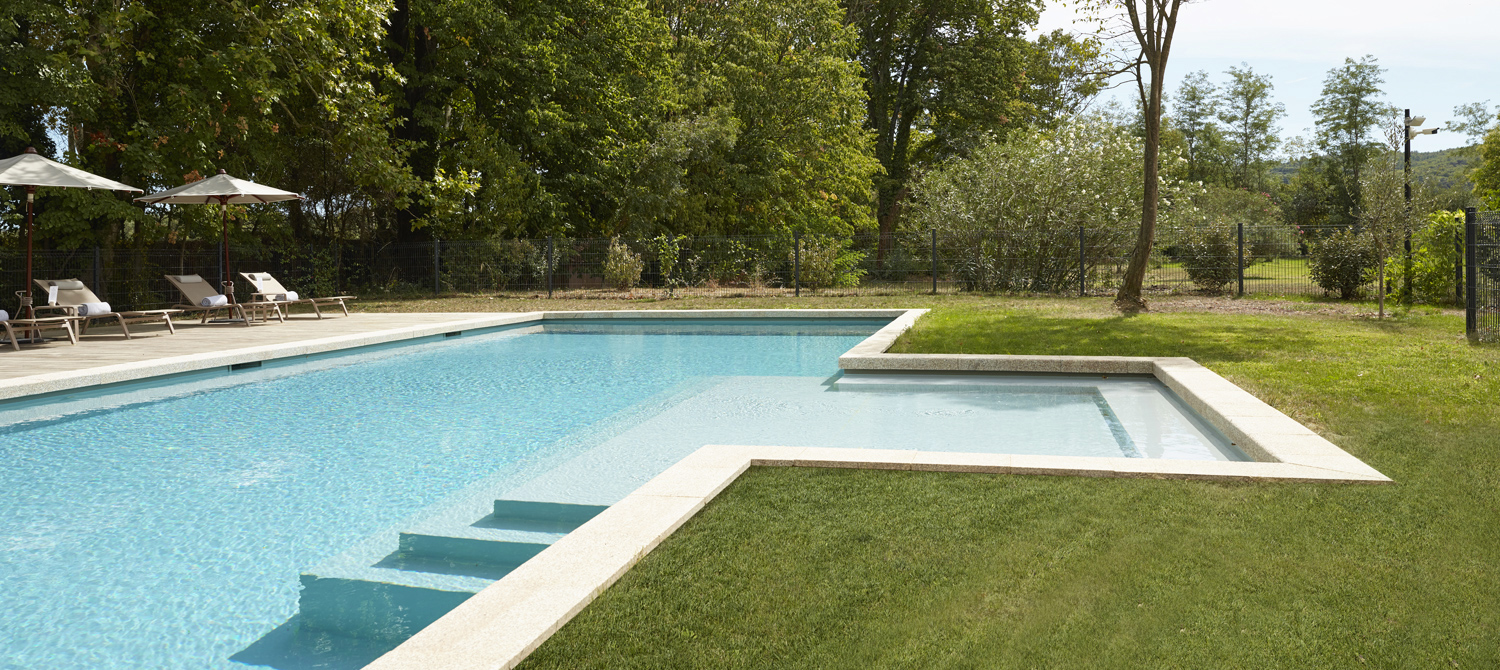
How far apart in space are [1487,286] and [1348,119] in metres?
51.4

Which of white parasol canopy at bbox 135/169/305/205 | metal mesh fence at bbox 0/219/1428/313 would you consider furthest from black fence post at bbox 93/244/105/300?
white parasol canopy at bbox 135/169/305/205

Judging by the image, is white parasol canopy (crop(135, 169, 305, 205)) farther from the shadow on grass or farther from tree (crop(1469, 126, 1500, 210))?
tree (crop(1469, 126, 1500, 210))

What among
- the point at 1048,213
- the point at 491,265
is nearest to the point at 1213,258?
the point at 1048,213

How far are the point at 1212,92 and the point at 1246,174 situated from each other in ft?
20.5

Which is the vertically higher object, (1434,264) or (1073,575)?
(1434,264)

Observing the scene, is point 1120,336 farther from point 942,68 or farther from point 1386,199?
point 942,68

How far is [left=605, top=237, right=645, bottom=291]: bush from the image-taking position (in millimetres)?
20219

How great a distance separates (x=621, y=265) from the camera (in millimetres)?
20219

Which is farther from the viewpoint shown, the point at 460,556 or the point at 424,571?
the point at 460,556

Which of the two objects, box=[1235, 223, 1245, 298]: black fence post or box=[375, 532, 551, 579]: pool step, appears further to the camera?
box=[1235, 223, 1245, 298]: black fence post

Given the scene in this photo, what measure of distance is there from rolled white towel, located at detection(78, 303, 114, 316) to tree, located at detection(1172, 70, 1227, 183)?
60942 mm

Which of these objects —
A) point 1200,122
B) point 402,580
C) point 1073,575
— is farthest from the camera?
point 1200,122

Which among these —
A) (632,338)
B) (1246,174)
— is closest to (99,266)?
(632,338)

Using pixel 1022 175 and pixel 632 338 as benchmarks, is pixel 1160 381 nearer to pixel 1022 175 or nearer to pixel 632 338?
pixel 632 338
